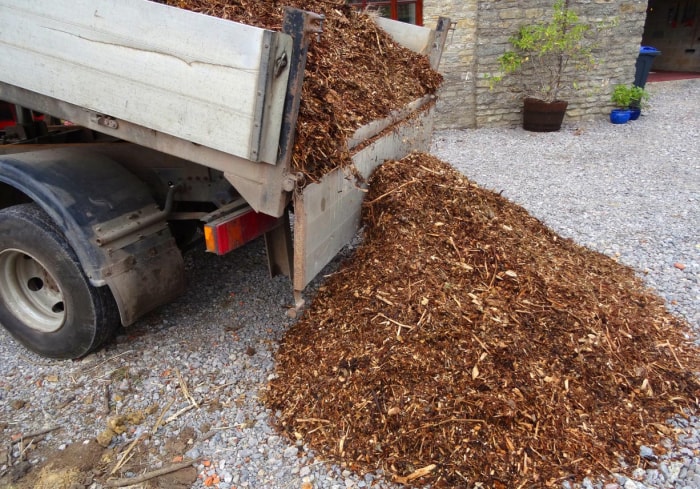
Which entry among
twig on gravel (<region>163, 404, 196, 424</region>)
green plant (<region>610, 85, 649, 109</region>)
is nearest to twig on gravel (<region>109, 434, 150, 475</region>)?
twig on gravel (<region>163, 404, 196, 424</region>)

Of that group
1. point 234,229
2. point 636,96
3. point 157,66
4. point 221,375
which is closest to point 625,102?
point 636,96

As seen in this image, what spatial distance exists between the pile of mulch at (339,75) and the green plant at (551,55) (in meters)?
Answer: 4.80

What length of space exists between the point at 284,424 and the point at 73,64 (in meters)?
2.03

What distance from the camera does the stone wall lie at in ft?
26.7

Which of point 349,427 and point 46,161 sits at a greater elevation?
point 46,161

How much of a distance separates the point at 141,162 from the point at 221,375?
1.35 m

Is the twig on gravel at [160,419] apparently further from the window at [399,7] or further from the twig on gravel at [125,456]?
the window at [399,7]

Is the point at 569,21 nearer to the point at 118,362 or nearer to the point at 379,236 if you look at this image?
the point at 379,236

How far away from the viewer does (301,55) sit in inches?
82.5

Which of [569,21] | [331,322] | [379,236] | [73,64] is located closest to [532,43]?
[569,21]

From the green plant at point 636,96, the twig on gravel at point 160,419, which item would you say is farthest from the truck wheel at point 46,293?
the green plant at point 636,96

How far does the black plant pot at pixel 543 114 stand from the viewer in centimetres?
836

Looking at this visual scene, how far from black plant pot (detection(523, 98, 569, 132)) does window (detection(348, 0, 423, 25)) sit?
2.34 m

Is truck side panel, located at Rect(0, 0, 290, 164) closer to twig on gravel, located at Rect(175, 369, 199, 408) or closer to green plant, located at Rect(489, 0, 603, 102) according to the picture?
twig on gravel, located at Rect(175, 369, 199, 408)
